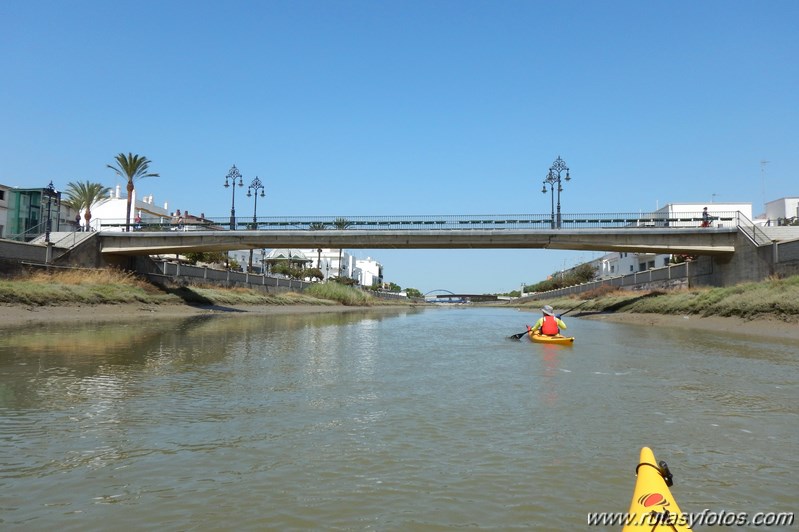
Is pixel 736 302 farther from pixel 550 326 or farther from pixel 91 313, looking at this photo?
pixel 91 313

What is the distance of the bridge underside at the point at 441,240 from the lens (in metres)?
36.8

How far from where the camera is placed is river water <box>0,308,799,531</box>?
165 inches

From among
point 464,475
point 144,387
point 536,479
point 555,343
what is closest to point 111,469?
point 464,475

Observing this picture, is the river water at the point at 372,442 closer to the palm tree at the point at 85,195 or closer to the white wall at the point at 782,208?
the palm tree at the point at 85,195

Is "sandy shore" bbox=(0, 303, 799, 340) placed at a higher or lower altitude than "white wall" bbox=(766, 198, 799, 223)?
lower

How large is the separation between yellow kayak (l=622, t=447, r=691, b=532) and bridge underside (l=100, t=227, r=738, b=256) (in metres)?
36.6

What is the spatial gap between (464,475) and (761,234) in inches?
1480

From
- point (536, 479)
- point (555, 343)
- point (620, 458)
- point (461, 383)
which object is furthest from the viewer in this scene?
point (555, 343)

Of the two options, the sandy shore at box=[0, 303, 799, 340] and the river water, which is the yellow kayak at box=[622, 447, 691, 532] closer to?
the river water

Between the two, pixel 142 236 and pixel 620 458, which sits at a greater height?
pixel 142 236

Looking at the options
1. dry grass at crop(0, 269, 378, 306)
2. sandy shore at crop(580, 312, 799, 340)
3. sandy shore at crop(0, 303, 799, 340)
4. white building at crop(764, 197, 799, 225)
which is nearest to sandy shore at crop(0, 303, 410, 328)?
sandy shore at crop(0, 303, 799, 340)

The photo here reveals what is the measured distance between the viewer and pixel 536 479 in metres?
4.85

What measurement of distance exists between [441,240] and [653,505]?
126 ft

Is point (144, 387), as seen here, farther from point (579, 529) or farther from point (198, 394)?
point (579, 529)
